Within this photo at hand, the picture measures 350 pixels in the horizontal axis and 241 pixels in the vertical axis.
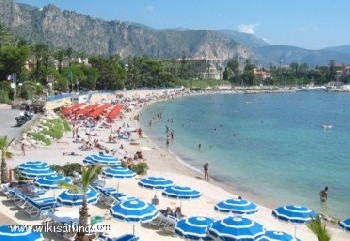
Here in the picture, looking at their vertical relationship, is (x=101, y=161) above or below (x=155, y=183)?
above

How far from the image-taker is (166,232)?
17.4 metres

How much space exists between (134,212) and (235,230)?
3218 millimetres

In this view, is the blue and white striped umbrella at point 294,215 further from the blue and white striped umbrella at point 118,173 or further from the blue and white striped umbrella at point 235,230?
the blue and white striped umbrella at point 118,173

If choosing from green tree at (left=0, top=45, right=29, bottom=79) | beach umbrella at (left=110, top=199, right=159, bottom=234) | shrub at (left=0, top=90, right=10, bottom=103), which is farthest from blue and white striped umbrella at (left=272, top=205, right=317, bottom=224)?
green tree at (left=0, top=45, right=29, bottom=79)

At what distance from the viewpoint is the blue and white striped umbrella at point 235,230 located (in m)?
14.1

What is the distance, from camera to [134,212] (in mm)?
15188

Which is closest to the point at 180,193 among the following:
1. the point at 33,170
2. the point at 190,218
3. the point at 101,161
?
the point at 190,218

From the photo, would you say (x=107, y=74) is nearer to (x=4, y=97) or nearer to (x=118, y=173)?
(x=4, y=97)

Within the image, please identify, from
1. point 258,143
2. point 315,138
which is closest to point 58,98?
point 258,143

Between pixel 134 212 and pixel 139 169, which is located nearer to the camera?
pixel 134 212

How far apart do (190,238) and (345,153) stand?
32.3m

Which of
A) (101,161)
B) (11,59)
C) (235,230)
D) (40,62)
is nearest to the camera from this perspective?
(235,230)

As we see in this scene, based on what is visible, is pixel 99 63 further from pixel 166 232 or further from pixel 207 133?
pixel 166 232

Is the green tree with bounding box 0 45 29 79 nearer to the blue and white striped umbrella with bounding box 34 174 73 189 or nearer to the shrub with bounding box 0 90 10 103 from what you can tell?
the shrub with bounding box 0 90 10 103
